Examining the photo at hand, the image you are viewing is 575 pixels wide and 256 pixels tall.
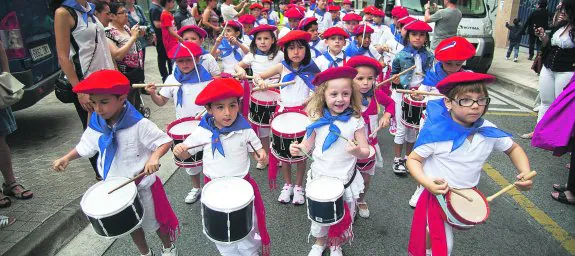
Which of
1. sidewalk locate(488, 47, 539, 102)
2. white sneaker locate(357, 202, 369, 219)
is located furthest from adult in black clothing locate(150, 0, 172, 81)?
sidewalk locate(488, 47, 539, 102)

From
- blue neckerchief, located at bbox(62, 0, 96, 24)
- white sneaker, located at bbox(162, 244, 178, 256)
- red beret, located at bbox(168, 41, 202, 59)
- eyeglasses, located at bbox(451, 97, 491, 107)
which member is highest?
blue neckerchief, located at bbox(62, 0, 96, 24)

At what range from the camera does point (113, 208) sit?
7.59 ft

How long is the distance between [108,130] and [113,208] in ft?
1.91

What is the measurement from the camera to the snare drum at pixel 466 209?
2.15 meters

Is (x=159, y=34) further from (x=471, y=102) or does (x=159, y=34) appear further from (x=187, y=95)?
(x=471, y=102)

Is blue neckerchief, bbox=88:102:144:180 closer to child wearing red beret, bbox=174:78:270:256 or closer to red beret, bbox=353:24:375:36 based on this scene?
child wearing red beret, bbox=174:78:270:256

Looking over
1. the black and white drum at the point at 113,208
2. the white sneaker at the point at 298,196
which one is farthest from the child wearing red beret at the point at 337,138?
the black and white drum at the point at 113,208

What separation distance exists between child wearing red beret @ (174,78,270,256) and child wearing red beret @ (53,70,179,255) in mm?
233

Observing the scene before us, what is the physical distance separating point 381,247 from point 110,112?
96.5 inches

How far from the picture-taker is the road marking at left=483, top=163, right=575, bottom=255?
10.5 feet

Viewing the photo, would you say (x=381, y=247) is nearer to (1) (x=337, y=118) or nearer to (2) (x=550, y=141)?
(1) (x=337, y=118)

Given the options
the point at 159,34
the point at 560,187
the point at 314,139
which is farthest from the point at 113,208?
the point at 159,34

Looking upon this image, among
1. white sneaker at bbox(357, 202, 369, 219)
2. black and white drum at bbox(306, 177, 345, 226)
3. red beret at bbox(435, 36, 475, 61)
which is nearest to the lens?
black and white drum at bbox(306, 177, 345, 226)

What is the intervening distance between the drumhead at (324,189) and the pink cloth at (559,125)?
2.40 meters
